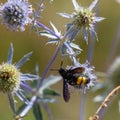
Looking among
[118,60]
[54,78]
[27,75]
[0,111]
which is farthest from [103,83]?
[0,111]

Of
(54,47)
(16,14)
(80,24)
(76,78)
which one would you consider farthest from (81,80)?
(54,47)

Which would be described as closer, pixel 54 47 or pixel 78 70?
pixel 78 70

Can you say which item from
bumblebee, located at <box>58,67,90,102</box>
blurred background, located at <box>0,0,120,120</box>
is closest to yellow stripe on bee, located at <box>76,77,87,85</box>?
bumblebee, located at <box>58,67,90,102</box>

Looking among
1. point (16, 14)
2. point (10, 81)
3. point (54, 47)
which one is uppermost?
point (54, 47)

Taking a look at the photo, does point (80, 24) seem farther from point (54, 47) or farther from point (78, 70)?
point (54, 47)

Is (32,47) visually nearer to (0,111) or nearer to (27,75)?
(0,111)

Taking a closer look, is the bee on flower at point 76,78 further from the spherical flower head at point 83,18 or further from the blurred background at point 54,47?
the blurred background at point 54,47
